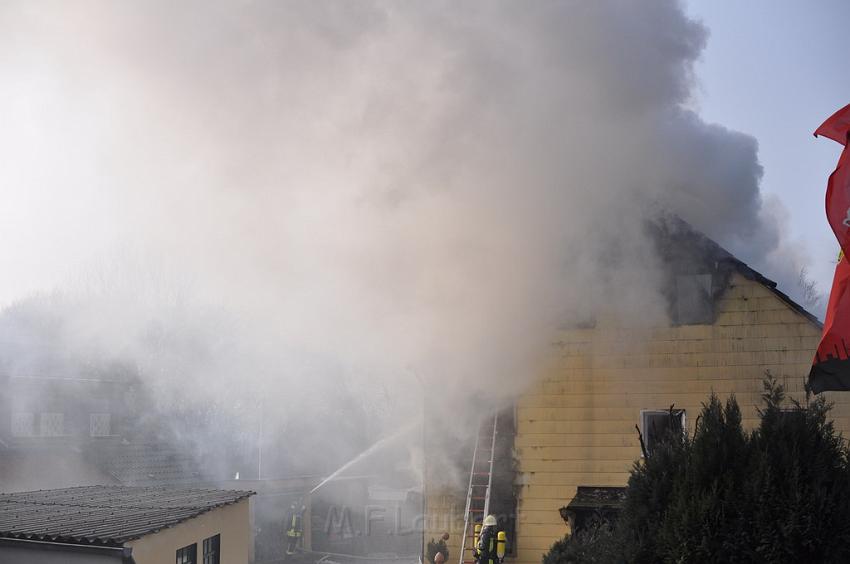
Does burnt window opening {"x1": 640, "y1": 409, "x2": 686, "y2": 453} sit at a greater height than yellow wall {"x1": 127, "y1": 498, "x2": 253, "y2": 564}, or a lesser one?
greater

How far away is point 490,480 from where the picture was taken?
11625mm

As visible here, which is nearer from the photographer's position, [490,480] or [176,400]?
[490,480]

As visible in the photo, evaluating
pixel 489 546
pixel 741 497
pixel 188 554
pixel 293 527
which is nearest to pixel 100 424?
pixel 293 527

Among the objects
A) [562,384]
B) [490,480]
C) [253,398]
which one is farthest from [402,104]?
[253,398]

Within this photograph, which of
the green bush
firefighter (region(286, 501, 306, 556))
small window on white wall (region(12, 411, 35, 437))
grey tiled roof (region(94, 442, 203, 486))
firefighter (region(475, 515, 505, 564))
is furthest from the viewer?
firefighter (region(286, 501, 306, 556))

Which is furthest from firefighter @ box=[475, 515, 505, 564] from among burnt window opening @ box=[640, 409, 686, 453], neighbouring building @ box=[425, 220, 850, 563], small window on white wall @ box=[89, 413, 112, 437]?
small window on white wall @ box=[89, 413, 112, 437]

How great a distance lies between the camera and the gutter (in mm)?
8469

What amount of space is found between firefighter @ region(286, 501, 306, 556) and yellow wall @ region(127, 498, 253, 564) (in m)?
11.0

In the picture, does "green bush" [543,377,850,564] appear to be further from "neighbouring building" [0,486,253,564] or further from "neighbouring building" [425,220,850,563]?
"neighbouring building" [0,486,253,564]

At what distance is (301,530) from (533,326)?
13.9 metres

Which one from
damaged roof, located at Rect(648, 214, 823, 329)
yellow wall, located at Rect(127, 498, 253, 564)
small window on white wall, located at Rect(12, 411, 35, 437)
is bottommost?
yellow wall, located at Rect(127, 498, 253, 564)

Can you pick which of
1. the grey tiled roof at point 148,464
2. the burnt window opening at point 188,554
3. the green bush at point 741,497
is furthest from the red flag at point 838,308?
the grey tiled roof at point 148,464

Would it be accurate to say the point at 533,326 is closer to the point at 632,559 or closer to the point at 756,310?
the point at 756,310

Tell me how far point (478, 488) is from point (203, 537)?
375cm
